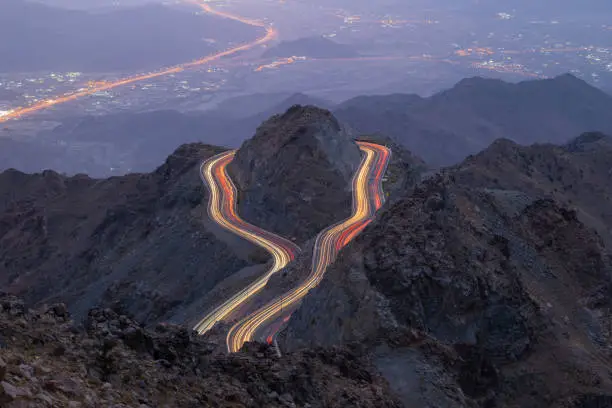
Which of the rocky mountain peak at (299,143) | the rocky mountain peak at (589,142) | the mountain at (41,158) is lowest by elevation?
the mountain at (41,158)

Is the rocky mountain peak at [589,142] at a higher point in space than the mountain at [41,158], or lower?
higher

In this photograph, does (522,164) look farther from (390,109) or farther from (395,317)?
(390,109)

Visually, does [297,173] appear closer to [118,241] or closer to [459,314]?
[118,241]

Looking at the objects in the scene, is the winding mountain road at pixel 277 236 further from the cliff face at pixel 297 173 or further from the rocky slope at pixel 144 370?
the rocky slope at pixel 144 370

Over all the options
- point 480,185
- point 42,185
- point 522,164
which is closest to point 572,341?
point 480,185

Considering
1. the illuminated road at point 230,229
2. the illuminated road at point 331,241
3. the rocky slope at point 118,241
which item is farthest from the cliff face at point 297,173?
the rocky slope at point 118,241

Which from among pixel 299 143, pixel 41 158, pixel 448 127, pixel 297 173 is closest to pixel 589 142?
pixel 299 143
